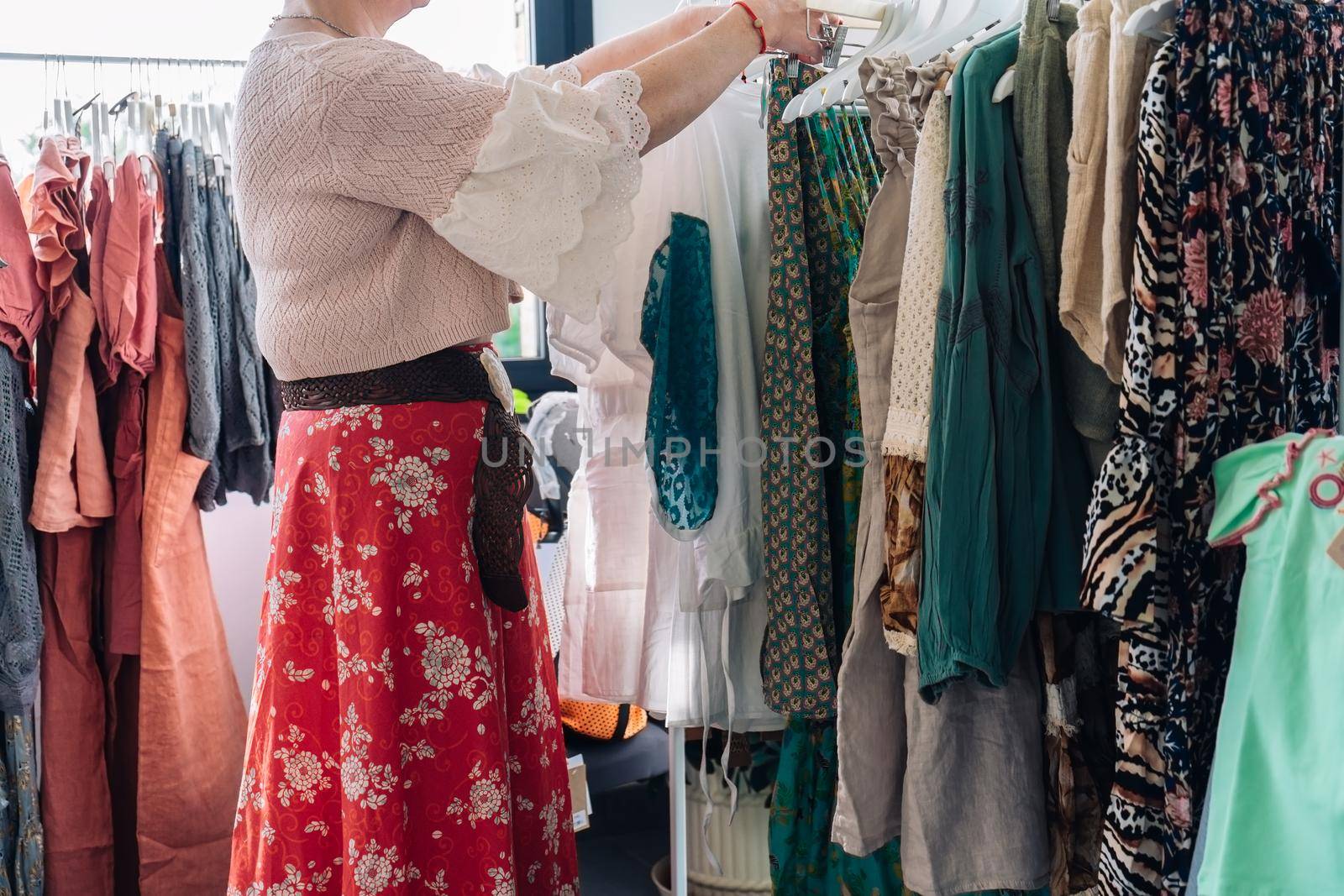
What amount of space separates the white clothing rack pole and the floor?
29.7 inches

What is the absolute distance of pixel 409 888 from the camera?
1.24m

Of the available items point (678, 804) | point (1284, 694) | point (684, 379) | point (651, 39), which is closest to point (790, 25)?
point (651, 39)

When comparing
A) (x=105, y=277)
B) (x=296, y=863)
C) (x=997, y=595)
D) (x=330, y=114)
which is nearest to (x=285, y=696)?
(x=296, y=863)

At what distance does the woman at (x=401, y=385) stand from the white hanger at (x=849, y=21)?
0.18ft

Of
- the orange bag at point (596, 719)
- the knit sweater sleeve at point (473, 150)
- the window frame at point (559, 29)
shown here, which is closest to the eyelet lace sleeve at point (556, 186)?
the knit sweater sleeve at point (473, 150)

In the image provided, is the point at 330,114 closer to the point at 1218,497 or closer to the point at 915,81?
the point at 915,81

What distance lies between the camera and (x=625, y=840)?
2.54 meters

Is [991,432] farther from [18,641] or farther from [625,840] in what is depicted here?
[625,840]

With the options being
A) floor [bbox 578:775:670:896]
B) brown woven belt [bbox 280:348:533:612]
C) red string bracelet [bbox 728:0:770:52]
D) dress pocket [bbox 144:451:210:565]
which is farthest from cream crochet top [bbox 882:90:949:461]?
floor [bbox 578:775:670:896]

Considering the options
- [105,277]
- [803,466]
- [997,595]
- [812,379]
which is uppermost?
[105,277]

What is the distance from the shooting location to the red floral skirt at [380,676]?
1.20 metres

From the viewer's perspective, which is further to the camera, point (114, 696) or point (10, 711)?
point (114, 696)

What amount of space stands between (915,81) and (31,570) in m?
1.54

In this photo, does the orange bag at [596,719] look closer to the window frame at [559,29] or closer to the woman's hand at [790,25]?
the window frame at [559,29]
